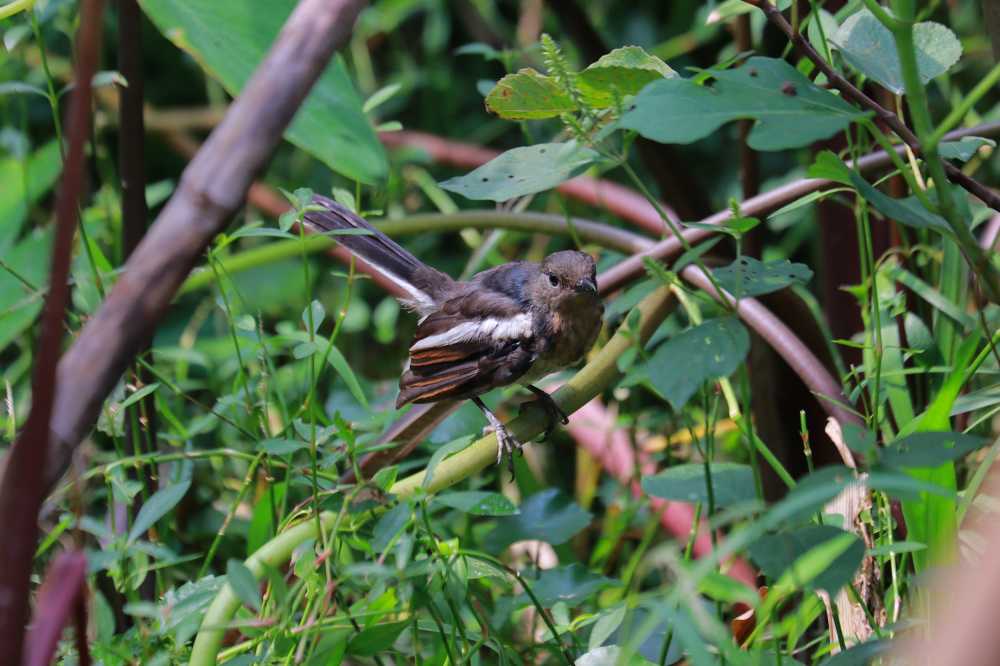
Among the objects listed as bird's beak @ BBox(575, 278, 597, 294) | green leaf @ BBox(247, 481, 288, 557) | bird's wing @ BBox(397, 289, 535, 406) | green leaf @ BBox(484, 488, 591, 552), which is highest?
bird's beak @ BBox(575, 278, 597, 294)

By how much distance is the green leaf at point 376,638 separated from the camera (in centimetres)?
163

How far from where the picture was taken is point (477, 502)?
5.58 feet

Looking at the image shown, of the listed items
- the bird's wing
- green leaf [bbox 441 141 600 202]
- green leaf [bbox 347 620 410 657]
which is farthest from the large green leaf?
the bird's wing

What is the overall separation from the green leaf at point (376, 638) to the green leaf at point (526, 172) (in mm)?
633

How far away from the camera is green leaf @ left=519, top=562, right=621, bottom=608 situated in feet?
6.36

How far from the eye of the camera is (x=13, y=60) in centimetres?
401

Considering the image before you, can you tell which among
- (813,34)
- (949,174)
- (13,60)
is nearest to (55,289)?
(949,174)

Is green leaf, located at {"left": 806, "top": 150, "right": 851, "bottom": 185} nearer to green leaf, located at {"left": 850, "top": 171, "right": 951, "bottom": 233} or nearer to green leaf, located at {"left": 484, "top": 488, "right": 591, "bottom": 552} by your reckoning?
green leaf, located at {"left": 850, "top": 171, "right": 951, "bottom": 233}

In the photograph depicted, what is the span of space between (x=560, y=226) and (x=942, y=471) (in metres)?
1.31

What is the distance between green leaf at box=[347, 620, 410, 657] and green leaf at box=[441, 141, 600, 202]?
63 centimetres

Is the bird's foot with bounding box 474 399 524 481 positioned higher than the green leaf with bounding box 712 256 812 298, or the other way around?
the green leaf with bounding box 712 256 812 298

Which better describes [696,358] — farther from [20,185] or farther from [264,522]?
[20,185]

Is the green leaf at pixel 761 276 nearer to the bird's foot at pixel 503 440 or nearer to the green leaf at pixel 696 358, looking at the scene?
the green leaf at pixel 696 358

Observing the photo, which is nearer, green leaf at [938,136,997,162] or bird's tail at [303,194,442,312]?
green leaf at [938,136,997,162]
